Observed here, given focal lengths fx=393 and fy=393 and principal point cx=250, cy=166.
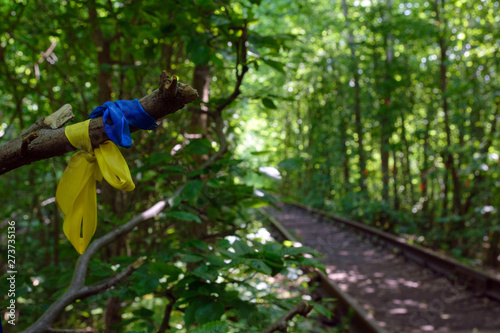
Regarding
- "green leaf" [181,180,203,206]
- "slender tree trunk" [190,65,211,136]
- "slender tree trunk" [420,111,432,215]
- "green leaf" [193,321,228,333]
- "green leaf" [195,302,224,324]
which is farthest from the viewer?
"slender tree trunk" [420,111,432,215]

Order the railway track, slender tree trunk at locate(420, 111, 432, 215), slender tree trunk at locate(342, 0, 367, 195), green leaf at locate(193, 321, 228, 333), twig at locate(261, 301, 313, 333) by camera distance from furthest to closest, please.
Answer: slender tree trunk at locate(342, 0, 367, 195)
slender tree trunk at locate(420, 111, 432, 215)
the railway track
twig at locate(261, 301, 313, 333)
green leaf at locate(193, 321, 228, 333)

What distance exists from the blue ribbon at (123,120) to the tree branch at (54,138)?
2cm

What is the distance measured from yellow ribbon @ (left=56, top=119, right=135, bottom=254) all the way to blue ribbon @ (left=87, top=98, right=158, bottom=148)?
0.05 metres

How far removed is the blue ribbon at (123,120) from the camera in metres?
0.85

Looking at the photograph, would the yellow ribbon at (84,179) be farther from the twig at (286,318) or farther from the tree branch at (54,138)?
the twig at (286,318)

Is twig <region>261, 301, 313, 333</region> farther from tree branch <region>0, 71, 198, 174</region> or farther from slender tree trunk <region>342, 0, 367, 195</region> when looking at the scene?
slender tree trunk <region>342, 0, 367, 195</region>

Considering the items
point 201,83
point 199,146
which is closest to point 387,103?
point 201,83

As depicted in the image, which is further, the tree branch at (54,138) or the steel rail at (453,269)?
the steel rail at (453,269)

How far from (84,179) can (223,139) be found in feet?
4.93

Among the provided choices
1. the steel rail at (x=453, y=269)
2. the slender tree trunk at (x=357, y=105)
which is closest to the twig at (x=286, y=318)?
the steel rail at (x=453, y=269)

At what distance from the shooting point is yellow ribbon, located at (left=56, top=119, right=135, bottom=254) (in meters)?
0.88

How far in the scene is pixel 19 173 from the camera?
18.2 feet

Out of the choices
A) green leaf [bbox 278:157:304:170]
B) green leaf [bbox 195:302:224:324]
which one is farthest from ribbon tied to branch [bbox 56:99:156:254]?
green leaf [bbox 278:157:304:170]

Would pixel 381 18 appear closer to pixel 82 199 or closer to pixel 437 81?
pixel 437 81
